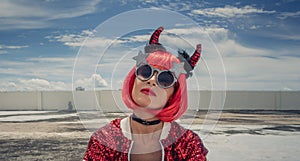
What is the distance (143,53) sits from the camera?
7.97ft

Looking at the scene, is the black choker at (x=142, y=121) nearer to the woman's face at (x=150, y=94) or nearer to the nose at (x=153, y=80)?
the woman's face at (x=150, y=94)

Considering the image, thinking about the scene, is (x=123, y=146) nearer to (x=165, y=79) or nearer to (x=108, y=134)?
(x=108, y=134)

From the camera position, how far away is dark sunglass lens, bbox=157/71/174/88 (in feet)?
7.73

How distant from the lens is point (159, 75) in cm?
236

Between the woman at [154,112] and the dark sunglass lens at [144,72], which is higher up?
the dark sunglass lens at [144,72]

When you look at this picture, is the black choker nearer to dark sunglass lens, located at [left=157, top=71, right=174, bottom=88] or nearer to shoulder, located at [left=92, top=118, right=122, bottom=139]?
shoulder, located at [left=92, top=118, right=122, bottom=139]

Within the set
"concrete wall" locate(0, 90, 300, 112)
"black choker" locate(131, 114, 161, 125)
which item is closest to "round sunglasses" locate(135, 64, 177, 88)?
"black choker" locate(131, 114, 161, 125)

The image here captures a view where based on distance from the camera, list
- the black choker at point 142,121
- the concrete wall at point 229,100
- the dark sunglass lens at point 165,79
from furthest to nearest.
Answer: the concrete wall at point 229,100 < the black choker at point 142,121 < the dark sunglass lens at point 165,79

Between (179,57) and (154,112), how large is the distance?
378 mm

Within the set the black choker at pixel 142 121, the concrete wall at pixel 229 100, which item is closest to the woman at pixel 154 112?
the black choker at pixel 142 121

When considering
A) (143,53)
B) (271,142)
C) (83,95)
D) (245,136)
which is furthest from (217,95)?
(245,136)

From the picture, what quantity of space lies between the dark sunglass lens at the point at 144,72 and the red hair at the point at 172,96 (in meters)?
0.04

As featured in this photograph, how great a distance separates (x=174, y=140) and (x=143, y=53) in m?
0.58

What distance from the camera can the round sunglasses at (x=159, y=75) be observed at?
7.74 ft
